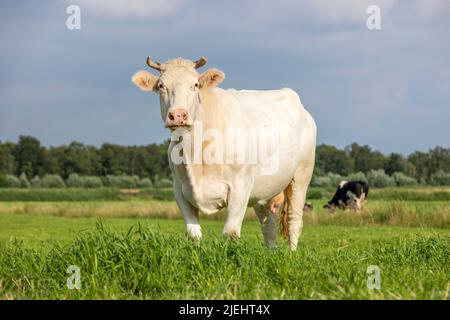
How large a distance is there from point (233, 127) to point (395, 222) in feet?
52.1

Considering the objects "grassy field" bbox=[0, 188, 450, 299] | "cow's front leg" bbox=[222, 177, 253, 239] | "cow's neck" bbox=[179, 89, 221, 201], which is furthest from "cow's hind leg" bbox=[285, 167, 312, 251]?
"cow's neck" bbox=[179, 89, 221, 201]

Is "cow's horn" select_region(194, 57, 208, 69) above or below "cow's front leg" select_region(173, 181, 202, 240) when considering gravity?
above

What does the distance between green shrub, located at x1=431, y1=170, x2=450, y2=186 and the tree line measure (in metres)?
11.9

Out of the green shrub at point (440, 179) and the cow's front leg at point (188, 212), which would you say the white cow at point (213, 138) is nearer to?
the cow's front leg at point (188, 212)

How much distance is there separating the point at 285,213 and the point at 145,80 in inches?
157

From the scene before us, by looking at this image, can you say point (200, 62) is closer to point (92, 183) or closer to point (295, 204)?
point (295, 204)

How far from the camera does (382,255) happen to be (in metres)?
9.66

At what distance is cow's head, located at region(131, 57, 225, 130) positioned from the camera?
8.11 m

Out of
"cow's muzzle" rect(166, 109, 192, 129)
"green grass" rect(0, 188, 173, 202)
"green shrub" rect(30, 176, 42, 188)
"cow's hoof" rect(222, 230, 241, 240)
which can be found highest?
"green shrub" rect(30, 176, 42, 188)

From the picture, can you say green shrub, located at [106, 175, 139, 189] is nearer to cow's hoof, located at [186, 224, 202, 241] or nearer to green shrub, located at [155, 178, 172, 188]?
green shrub, located at [155, 178, 172, 188]

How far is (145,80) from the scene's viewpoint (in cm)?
891

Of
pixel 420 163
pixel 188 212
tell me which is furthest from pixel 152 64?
pixel 420 163

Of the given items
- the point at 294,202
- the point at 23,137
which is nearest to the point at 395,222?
the point at 294,202
